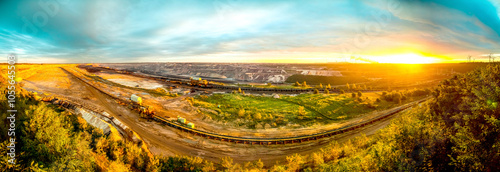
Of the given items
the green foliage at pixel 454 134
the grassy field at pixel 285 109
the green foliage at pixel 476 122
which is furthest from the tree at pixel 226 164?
the green foliage at pixel 476 122

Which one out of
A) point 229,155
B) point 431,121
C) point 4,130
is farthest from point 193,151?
point 431,121

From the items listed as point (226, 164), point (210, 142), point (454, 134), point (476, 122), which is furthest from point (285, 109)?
point (476, 122)

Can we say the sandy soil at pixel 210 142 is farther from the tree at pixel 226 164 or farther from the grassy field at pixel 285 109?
the grassy field at pixel 285 109

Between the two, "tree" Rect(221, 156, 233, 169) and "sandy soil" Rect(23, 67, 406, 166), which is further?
"sandy soil" Rect(23, 67, 406, 166)

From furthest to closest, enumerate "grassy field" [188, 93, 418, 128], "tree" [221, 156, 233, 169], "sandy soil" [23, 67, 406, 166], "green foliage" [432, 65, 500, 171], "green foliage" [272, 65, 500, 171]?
"grassy field" [188, 93, 418, 128]
"sandy soil" [23, 67, 406, 166]
"tree" [221, 156, 233, 169]
"green foliage" [272, 65, 500, 171]
"green foliage" [432, 65, 500, 171]

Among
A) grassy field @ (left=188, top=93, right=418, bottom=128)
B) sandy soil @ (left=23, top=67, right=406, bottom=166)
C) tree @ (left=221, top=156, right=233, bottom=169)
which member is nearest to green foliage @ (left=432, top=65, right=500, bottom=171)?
tree @ (left=221, top=156, right=233, bottom=169)

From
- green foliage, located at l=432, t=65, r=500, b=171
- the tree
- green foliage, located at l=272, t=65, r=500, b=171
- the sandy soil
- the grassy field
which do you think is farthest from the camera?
the grassy field

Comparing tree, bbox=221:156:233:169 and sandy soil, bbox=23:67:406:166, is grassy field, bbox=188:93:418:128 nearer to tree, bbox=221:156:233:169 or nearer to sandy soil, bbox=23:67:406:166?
sandy soil, bbox=23:67:406:166

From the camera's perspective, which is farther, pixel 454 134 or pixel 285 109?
pixel 285 109

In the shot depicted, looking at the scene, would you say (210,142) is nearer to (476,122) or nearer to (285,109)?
(285,109)
